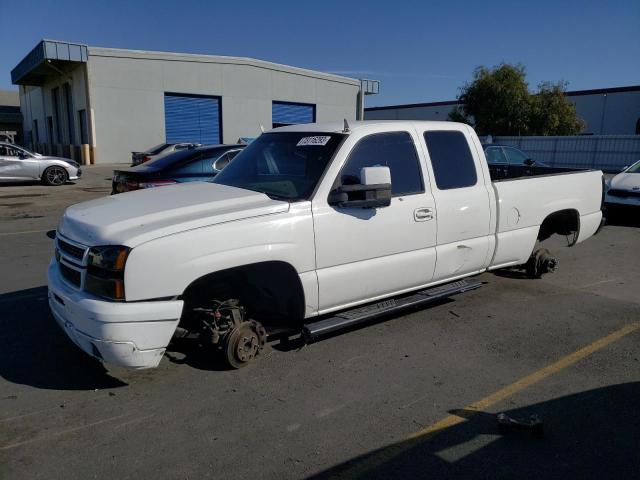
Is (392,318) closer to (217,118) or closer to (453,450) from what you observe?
Result: (453,450)

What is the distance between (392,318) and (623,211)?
842cm

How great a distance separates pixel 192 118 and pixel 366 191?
33.0 metres

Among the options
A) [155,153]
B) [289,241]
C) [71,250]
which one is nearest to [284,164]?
[289,241]

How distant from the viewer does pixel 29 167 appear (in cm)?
1922

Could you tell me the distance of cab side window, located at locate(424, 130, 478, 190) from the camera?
16.3 ft

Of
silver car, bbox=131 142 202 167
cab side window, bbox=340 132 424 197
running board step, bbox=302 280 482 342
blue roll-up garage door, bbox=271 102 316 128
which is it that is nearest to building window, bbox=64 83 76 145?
blue roll-up garage door, bbox=271 102 316 128

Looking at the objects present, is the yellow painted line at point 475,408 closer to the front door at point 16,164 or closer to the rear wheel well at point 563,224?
the rear wheel well at point 563,224

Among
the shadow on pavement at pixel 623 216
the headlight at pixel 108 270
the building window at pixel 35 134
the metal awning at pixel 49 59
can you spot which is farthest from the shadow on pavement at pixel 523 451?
the building window at pixel 35 134

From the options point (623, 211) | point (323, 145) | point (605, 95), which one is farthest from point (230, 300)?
point (605, 95)

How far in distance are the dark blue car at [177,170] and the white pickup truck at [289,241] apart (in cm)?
398

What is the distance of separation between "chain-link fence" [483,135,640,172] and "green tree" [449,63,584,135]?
5.18m

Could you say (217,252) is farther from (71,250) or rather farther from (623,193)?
(623,193)

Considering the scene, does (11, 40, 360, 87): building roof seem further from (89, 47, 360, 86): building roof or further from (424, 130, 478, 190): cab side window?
(424, 130, 478, 190): cab side window

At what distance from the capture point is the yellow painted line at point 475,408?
9.62ft
